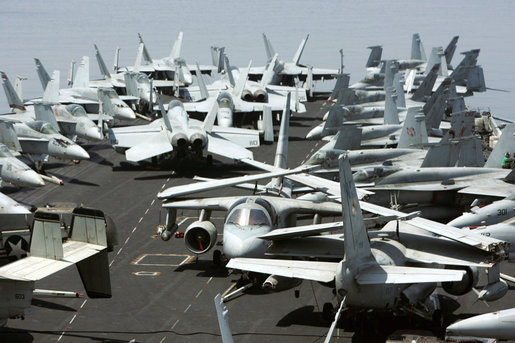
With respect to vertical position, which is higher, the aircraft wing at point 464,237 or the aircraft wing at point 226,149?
the aircraft wing at point 464,237

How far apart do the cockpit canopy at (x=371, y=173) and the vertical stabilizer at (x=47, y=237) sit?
2352 cm

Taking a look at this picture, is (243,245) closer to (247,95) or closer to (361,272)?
(361,272)

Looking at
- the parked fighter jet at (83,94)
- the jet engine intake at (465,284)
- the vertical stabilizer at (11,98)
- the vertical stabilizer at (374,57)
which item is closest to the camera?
the jet engine intake at (465,284)

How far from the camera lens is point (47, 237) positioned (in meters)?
28.2

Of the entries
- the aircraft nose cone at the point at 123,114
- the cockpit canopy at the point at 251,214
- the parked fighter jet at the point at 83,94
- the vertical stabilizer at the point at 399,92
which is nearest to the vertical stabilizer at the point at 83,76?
the parked fighter jet at the point at 83,94

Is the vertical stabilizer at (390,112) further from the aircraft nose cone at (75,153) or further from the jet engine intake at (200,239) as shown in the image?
the jet engine intake at (200,239)

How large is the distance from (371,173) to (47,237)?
80.8 feet

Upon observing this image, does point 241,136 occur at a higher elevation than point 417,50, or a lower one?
lower

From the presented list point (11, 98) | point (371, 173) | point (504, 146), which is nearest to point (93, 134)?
point (11, 98)

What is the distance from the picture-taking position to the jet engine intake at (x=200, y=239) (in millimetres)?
38375

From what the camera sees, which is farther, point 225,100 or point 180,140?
point 225,100

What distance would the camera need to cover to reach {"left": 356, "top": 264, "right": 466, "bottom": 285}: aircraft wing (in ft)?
89.5

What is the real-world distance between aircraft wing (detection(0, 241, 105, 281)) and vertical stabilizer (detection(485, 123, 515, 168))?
31.8m

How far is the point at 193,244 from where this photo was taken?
127ft
